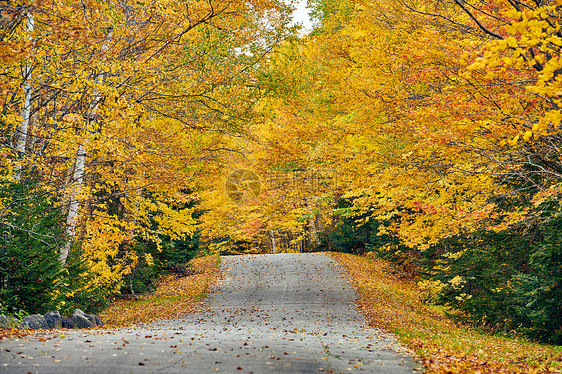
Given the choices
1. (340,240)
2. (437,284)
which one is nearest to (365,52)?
(437,284)

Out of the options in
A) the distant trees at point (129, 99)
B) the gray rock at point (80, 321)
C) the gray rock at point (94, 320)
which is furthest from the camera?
the gray rock at point (94, 320)

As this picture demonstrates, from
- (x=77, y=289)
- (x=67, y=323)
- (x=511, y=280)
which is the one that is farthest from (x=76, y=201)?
(x=511, y=280)

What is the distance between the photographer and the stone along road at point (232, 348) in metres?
5.26

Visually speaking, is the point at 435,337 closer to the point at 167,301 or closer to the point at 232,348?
the point at 232,348

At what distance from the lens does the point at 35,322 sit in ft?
26.3

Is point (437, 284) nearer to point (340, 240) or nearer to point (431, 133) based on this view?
point (431, 133)

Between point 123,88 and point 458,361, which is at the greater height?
point 123,88

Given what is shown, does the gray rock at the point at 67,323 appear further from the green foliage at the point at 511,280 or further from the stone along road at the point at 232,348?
the green foliage at the point at 511,280

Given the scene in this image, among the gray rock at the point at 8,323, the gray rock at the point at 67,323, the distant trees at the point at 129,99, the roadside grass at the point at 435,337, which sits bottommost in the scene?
the roadside grass at the point at 435,337

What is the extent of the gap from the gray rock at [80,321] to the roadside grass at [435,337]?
6.77 meters

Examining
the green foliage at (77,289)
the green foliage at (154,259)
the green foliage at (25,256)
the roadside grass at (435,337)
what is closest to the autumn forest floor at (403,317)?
the roadside grass at (435,337)

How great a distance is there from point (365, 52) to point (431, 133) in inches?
246

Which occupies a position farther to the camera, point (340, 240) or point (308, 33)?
point (340, 240)

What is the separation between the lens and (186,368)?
207 inches
